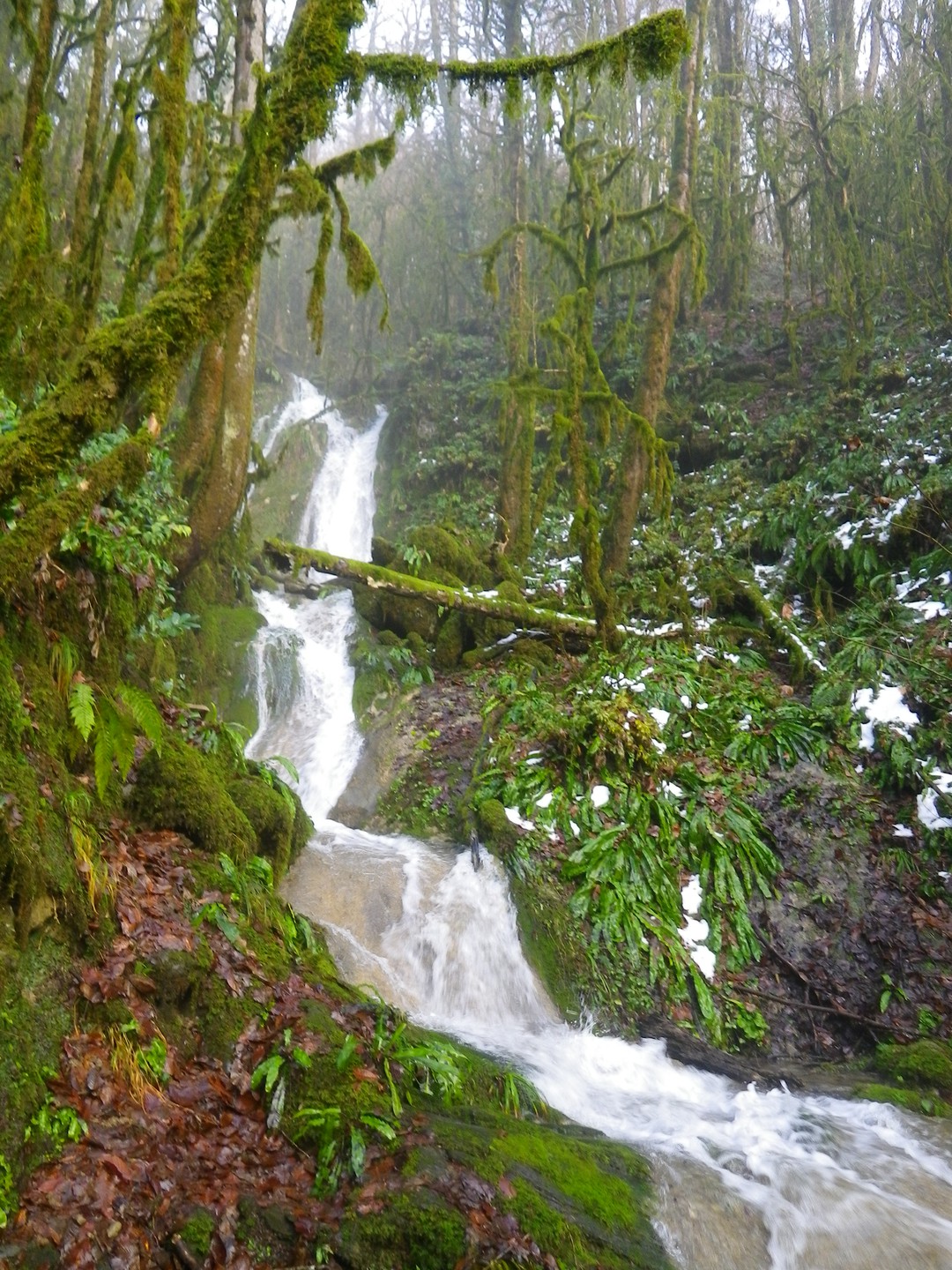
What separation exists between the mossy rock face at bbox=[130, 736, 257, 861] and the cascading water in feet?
4.61

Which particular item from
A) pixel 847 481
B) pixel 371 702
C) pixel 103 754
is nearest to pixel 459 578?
pixel 371 702

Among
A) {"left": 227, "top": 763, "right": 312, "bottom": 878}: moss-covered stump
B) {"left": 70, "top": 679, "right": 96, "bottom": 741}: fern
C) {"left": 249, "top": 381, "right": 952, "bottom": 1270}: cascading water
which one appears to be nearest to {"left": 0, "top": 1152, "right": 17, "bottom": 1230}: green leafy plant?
{"left": 70, "top": 679, "right": 96, "bottom": 741}: fern

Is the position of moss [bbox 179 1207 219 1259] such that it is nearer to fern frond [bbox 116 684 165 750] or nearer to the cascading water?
fern frond [bbox 116 684 165 750]

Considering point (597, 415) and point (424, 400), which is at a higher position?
point (424, 400)

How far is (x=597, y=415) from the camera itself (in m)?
9.02

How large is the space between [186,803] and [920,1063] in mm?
5354

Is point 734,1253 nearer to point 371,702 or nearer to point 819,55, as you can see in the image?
point 371,702

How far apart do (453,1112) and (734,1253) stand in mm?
1492

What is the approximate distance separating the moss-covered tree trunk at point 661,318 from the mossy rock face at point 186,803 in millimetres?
7342

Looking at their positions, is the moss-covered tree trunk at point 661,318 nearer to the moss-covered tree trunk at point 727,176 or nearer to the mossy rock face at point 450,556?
the mossy rock face at point 450,556

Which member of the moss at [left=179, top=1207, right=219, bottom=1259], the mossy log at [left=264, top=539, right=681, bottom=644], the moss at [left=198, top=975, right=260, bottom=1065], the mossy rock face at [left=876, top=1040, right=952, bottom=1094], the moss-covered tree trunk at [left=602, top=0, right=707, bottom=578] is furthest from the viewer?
the moss-covered tree trunk at [left=602, top=0, right=707, bottom=578]

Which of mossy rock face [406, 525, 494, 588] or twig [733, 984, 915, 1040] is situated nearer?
twig [733, 984, 915, 1040]

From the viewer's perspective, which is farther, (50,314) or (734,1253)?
(50,314)

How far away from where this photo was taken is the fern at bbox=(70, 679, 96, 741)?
11.1ft
